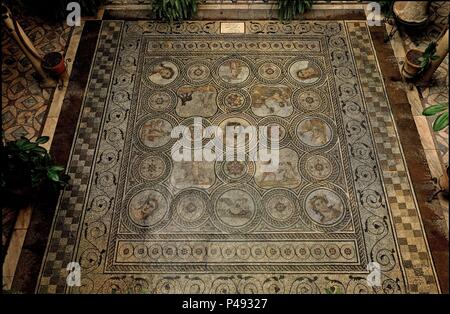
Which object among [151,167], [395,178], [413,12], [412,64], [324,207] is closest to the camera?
[324,207]

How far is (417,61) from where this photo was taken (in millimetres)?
4449

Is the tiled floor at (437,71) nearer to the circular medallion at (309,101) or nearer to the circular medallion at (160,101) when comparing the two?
the circular medallion at (309,101)

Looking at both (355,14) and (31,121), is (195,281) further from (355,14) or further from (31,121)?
(355,14)

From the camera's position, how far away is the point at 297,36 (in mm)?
5055

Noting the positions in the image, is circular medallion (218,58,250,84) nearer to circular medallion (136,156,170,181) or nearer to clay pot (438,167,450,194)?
circular medallion (136,156,170,181)

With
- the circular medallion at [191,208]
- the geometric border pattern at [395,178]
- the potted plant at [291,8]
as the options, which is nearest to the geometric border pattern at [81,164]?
the circular medallion at [191,208]

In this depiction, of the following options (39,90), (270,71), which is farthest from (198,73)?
(39,90)

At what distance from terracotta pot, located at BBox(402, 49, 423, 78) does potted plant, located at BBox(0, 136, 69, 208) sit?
4019 millimetres

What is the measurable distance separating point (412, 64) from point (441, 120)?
144 cm

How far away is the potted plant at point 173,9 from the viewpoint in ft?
16.7

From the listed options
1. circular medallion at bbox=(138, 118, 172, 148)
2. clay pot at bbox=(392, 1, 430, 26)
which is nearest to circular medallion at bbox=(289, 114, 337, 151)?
circular medallion at bbox=(138, 118, 172, 148)

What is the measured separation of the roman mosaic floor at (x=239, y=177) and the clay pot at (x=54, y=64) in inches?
14.4

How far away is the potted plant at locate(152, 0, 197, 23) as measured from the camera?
5.09 metres

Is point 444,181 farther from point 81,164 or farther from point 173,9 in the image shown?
point 173,9
